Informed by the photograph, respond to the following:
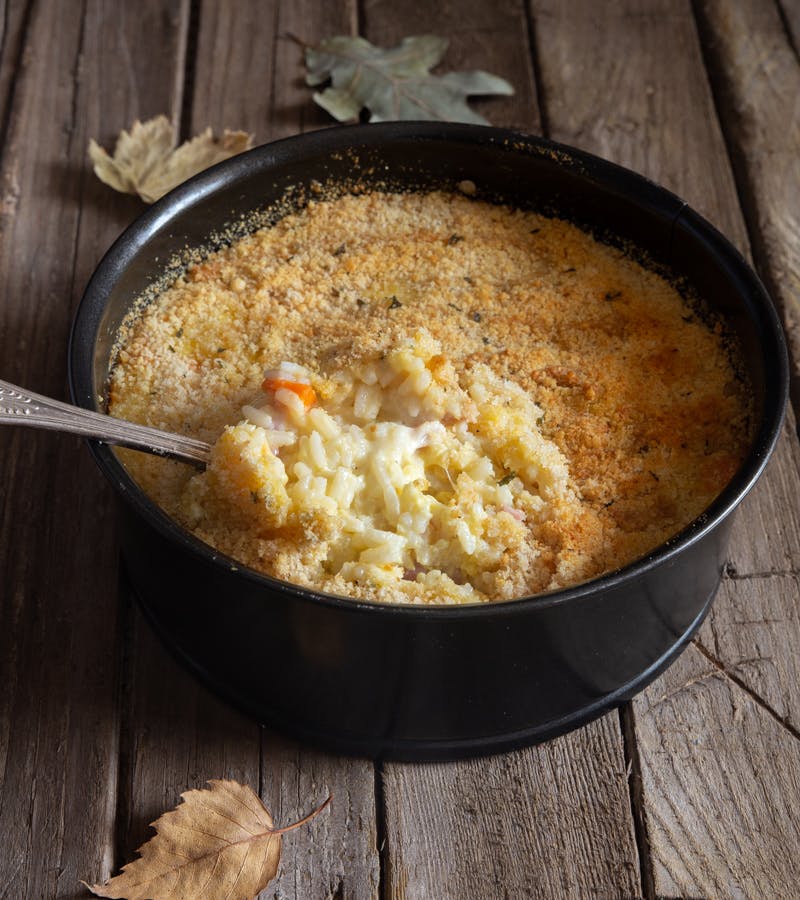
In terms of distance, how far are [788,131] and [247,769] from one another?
2.21 meters

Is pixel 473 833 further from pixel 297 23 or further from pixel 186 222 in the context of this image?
pixel 297 23

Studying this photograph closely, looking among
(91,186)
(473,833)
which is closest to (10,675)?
(473,833)

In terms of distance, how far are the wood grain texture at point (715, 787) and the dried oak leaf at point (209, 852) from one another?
2.00ft

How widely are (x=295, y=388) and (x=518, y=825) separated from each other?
844 mm

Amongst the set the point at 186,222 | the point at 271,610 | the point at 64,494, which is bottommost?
the point at 271,610

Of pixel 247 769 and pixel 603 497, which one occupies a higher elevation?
pixel 603 497

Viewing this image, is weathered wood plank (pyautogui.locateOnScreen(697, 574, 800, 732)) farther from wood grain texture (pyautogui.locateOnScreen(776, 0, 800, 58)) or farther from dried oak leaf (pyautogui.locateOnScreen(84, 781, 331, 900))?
wood grain texture (pyautogui.locateOnScreen(776, 0, 800, 58))

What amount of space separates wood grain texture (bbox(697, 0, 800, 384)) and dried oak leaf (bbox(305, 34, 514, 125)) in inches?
24.9

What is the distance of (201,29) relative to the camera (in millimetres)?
3271

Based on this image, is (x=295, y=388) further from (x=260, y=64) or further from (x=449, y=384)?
(x=260, y=64)

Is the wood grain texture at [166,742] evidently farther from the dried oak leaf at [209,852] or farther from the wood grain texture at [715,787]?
the wood grain texture at [715,787]

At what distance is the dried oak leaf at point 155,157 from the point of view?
112 inches

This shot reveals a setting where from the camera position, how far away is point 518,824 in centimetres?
195

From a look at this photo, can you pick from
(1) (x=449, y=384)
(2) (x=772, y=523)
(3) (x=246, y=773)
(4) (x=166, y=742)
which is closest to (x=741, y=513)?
(2) (x=772, y=523)
